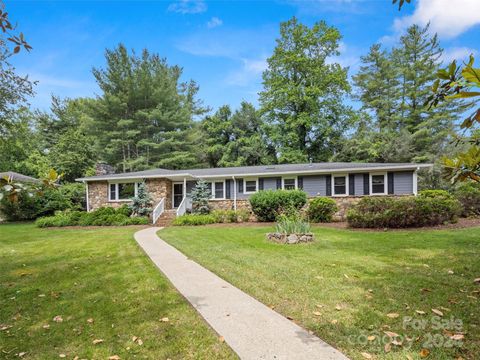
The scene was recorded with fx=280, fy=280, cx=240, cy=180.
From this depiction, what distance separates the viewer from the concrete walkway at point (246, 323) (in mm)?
2539

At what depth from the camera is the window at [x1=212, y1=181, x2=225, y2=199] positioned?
57.4ft

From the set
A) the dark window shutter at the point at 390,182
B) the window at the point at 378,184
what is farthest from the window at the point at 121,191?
the dark window shutter at the point at 390,182

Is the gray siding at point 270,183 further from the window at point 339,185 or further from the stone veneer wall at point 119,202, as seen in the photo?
the stone veneer wall at point 119,202

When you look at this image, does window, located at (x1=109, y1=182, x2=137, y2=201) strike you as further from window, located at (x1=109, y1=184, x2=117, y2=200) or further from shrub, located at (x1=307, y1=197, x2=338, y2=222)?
shrub, located at (x1=307, y1=197, x2=338, y2=222)

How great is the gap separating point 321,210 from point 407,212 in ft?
13.4

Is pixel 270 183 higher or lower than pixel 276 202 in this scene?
higher

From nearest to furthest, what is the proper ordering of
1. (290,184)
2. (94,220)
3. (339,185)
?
(94,220), (339,185), (290,184)

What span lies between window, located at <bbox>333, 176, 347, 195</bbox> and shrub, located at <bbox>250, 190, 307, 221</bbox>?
270 cm

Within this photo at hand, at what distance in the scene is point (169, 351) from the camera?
263 centimetres

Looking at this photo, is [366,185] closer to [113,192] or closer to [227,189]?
[227,189]

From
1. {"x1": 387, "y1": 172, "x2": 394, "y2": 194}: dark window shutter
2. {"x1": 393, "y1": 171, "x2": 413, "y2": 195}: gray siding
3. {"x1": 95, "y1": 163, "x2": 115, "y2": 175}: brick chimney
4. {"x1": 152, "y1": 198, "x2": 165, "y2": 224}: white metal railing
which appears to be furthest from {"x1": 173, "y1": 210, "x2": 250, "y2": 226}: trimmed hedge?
{"x1": 95, "y1": 163, "x2": 115, "y2": 175}: brick chimney

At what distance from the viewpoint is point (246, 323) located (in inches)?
123

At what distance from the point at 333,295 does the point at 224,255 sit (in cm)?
325

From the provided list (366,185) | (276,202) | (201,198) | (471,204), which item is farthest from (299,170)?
(471,204)
